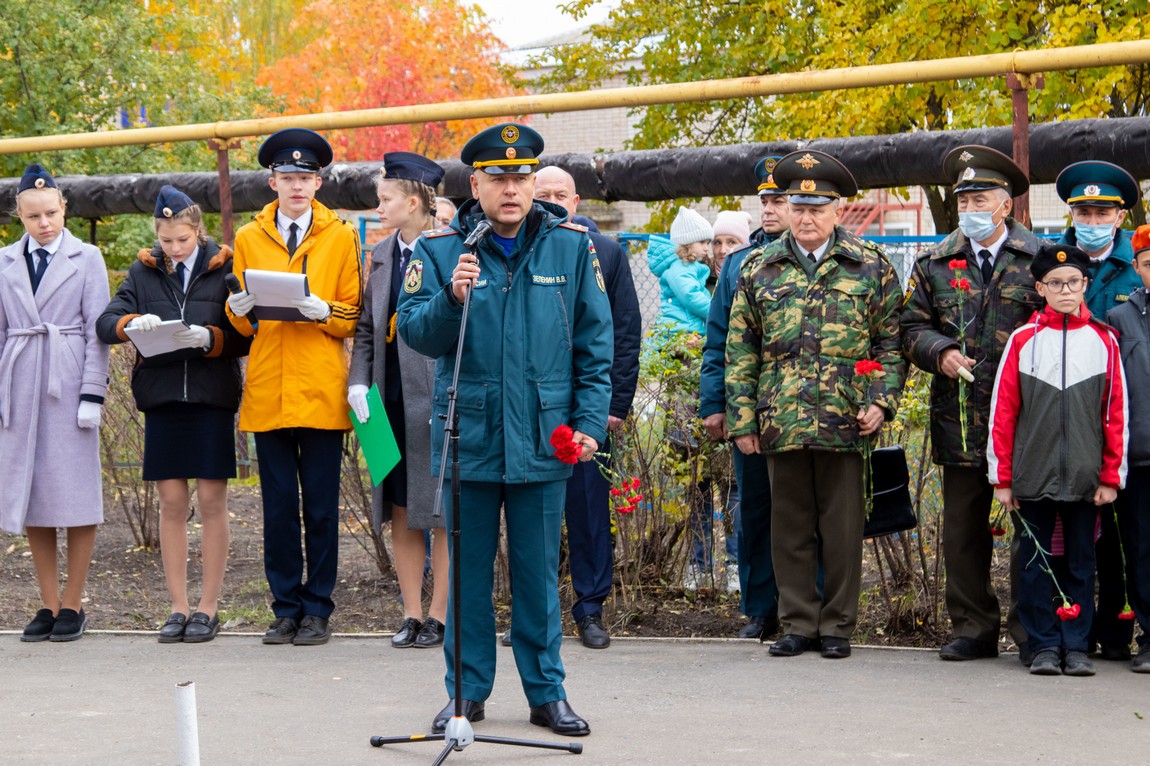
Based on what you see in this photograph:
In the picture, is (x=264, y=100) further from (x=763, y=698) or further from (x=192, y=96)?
(x=763, y=698)

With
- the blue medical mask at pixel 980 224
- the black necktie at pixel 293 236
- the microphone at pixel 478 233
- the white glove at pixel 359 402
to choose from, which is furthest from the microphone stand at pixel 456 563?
the blue medical mask at pixel 980 224

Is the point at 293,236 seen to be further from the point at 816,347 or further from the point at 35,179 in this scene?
the point at 816,347

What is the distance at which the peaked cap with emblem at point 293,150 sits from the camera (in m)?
6.54

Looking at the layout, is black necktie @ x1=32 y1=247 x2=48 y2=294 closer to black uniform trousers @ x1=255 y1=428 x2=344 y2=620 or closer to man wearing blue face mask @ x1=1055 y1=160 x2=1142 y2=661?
black uniform trousers @ x1=255 y1=428 x2=344 y2=620

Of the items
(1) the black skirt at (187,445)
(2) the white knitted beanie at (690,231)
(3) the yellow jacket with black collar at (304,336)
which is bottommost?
(1) the black skirt at (187,445)

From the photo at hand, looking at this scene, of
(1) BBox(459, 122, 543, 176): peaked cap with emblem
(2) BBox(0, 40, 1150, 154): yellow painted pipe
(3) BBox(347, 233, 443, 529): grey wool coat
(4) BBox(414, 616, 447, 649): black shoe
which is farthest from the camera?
(4) BBox(414, 616, 447, 649): black shoe

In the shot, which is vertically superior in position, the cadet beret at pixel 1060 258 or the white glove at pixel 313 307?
the cadet beret at pixel 1060 258

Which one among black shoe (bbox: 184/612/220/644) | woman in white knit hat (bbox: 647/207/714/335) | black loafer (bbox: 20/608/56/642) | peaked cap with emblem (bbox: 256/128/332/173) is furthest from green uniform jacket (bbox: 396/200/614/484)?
black loafer (bbox: 20/608/56/642)

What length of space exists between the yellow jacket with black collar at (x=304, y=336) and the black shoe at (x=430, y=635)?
99cm

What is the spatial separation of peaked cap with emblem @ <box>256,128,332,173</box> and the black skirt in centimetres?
120

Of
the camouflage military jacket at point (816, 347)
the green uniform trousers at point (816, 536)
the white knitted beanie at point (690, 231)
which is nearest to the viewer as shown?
the camouflage military jacket at point (816, 347)

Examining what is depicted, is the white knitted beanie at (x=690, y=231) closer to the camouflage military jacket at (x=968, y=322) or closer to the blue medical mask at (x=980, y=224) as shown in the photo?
the camouflage military jacket at (x=968, y=322)

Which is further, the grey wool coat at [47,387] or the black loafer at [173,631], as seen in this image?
the grey wool coat at [47,387]

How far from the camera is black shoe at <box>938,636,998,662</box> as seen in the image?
5.94 meters
